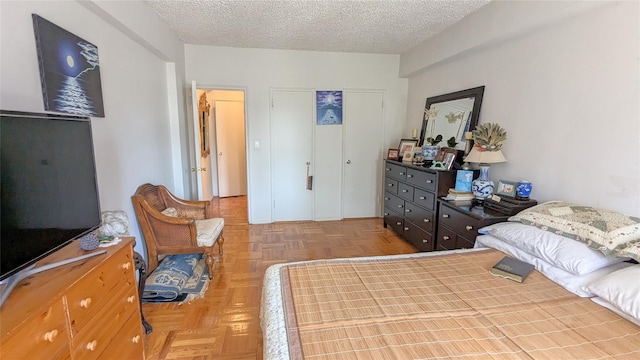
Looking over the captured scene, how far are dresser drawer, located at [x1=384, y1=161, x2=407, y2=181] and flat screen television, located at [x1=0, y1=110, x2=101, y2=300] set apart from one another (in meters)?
3.00


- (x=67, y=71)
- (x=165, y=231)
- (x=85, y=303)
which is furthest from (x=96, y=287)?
(x=165, y=231)

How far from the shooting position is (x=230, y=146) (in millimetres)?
6016

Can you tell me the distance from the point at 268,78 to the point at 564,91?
3228 mm

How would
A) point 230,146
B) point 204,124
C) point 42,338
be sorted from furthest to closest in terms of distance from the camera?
point 230,146, point 204,124, point 42,338

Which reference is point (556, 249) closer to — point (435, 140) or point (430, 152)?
point (430, 152)

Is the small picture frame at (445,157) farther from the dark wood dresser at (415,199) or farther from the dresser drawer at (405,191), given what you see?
the dresser drawer at (405,191)

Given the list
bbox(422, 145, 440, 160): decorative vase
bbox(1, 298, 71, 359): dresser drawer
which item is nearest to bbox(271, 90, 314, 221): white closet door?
bbox(422, 145, 440, 160): decorative vase

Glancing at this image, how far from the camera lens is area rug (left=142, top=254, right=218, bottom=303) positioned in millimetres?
2328

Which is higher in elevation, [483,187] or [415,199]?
[483,187]

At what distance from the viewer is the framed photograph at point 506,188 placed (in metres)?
2.38

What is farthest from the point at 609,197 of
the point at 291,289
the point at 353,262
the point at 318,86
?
the point at 318,86

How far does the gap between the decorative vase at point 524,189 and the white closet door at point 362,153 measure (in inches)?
91.3

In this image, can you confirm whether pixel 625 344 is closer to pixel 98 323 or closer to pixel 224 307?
pixel 98 323

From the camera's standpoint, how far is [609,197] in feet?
5.94
